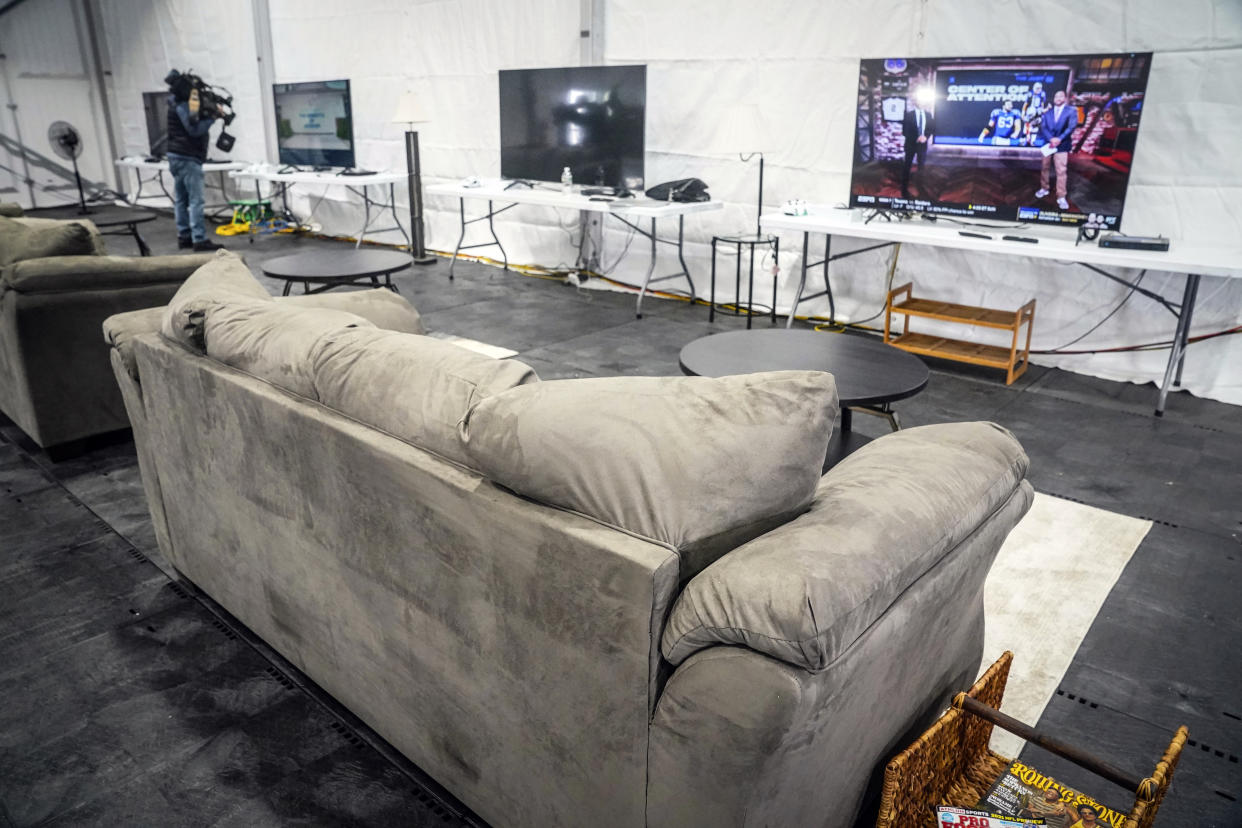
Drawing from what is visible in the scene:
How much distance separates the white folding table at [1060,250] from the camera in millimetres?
3277

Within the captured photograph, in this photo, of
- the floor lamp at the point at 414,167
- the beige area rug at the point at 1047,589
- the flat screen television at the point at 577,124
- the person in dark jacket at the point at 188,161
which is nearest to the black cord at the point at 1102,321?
the beige area rug at the point at 1047,589

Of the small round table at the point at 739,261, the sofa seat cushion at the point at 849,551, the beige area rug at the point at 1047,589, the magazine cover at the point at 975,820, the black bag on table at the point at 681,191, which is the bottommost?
the beige area rug at the point at 1047,589

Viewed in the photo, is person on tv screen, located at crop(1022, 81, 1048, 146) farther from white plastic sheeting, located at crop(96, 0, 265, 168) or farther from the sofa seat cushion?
white plastic sheeting, located at crop(96, 0, 265, 168)

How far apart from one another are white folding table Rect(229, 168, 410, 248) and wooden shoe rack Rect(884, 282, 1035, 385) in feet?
13.6

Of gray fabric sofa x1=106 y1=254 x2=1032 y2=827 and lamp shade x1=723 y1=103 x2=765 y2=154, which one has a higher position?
lamp shade x1=723 y1=103 x2=765 y2=154

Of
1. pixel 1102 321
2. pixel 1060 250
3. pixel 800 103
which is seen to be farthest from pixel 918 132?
pixel 1102 321

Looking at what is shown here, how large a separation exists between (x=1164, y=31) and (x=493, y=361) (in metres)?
3.66

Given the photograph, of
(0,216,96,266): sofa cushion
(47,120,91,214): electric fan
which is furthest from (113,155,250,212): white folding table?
(0,216,96,266): sofa cushion

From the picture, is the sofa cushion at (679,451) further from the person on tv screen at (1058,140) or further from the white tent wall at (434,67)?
the white tent wall at (434,67)

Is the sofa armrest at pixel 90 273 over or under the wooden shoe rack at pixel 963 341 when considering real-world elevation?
over

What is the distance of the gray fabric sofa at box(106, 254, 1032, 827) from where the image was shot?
98cm

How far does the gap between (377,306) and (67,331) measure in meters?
1.35

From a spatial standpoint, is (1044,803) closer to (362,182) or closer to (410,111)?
(410,111)

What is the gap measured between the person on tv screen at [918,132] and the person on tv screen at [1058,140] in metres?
0.51
